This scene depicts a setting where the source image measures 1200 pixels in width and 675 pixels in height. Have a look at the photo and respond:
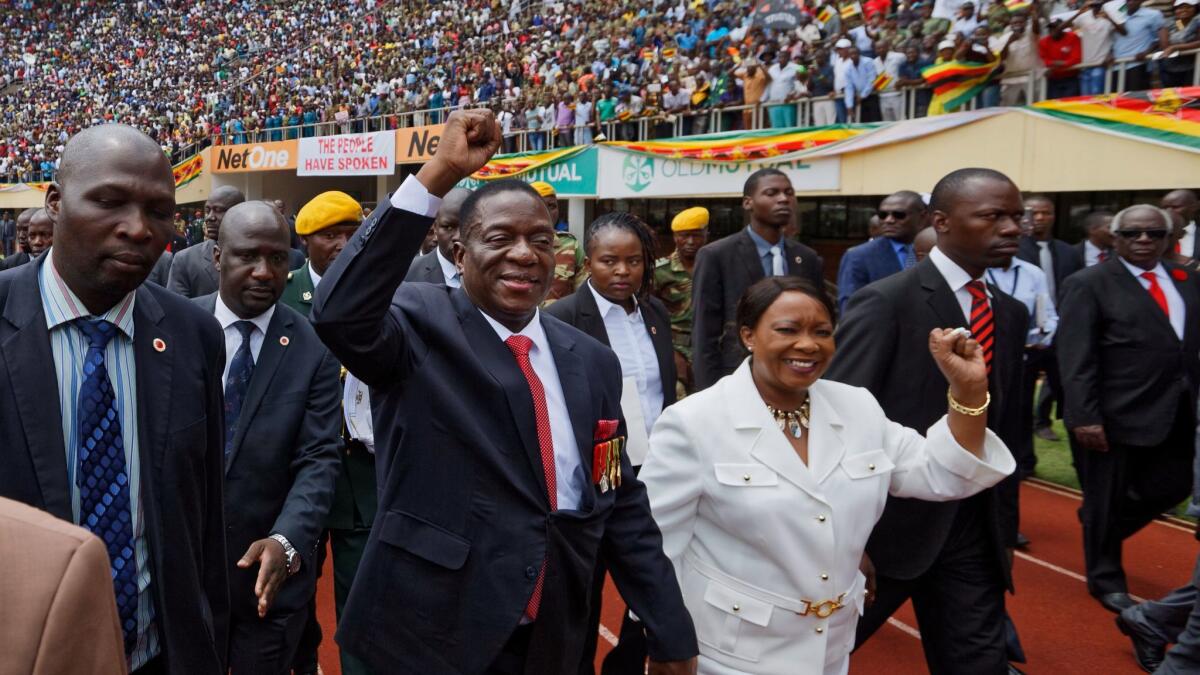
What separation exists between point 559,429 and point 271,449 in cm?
115

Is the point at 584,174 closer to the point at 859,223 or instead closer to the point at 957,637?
the point at 859,223

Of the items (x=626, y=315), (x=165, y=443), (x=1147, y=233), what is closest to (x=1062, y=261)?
(x=1147, y=233)

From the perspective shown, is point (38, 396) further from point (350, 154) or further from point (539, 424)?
point (350, 154)

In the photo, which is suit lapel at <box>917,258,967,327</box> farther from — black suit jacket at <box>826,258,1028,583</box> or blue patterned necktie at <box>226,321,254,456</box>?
blue patterned necktie at <box>226,321,254,456</box>

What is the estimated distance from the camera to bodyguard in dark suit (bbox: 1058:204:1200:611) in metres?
4.87

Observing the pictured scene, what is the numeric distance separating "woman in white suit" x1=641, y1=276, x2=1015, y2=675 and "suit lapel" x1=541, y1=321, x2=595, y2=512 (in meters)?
0.42

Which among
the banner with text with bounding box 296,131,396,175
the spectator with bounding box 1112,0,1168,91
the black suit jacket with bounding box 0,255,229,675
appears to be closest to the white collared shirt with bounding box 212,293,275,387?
the black suit jacket with bounding box 0,255,229,675

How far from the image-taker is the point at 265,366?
314 cm

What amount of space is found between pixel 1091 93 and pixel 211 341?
34.0ft

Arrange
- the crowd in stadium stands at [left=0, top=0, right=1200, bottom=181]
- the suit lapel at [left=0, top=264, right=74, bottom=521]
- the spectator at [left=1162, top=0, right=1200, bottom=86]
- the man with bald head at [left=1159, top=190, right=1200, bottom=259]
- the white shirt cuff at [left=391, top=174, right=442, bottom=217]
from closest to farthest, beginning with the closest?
1. the suit lapel at [left=0, top=264, right=74, bottom=521]
2. the white shirt cuff at [left=391, top=174, right=442, bottom=217]
3. the man with bald head at [left=1159, top=190, right=1200, bottom=259]
4. the spectator at [left=1162, top=0, right=1200, bottom=86]
5. the crowd in stadium stands at [left=0, top=0, right=1200, bottom=181]

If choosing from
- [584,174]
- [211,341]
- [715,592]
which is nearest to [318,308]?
[211,341]

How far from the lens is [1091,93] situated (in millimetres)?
10359

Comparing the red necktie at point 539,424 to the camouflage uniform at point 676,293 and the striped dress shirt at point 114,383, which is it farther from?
the camouflage uniform at point 676,293

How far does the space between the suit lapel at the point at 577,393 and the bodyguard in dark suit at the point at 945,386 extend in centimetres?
135
